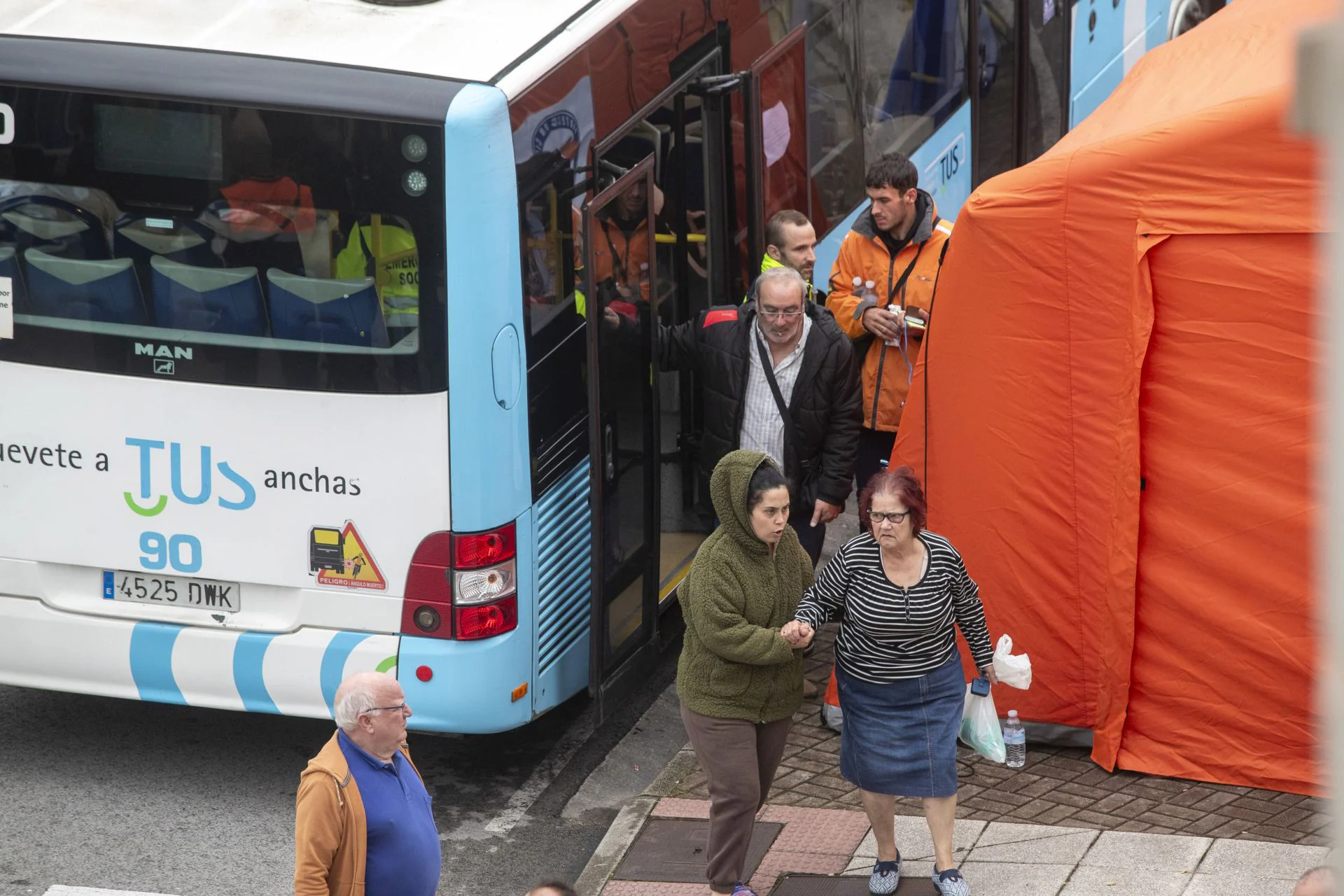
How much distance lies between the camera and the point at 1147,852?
5.62m

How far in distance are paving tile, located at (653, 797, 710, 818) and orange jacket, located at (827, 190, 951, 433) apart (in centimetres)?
179

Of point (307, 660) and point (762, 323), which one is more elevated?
point (762, 323)

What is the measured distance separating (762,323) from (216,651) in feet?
7.74

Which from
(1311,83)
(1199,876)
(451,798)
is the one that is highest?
(1311,83)

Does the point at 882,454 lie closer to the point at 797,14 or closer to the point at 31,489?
the point at 797,14

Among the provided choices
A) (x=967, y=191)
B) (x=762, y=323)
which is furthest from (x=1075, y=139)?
(x=967, y=191)

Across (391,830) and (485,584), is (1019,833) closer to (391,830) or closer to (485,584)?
(485,584)

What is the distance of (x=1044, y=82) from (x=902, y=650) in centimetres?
717

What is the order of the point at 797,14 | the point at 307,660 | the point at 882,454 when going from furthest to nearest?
the point at 797,14 → the point at 882,454 → the point at 307,660

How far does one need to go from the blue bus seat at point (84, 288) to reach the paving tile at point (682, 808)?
2473 mm

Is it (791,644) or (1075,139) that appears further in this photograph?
(1075,139)

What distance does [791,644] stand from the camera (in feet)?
16.7

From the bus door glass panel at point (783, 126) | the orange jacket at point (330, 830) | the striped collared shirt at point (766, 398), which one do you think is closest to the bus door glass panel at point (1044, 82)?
the bus door glass panel at point (783, 126)

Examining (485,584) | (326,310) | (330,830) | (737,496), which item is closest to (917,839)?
(737,496)
